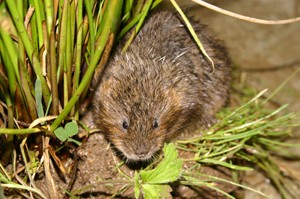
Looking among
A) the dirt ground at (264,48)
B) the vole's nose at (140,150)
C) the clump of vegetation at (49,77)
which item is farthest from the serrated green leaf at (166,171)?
the dirt ground at (264,48)

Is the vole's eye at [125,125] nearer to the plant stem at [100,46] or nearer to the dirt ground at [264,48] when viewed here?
the plant stem at [100,46]

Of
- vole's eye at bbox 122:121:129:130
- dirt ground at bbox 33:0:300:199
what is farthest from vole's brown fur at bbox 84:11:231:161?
dirt ground at bbox 33:0:300:199

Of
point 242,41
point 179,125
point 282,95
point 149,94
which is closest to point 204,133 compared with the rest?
point 179,125

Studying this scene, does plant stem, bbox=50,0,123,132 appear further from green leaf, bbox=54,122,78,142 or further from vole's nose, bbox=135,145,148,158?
vole's nose, bbox=135,145,148,158

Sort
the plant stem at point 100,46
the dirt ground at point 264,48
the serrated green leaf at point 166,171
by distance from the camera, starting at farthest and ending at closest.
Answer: the dirt ground at point 264,48
the serrated green leaf at point 166,171
the plant stem at point 100,46

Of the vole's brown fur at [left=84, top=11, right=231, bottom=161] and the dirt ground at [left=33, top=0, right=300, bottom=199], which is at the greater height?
the vole's brown fur at [left=84, top=11, right=231, bottom=161]

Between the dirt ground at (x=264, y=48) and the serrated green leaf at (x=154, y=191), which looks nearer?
the serrated green leaf at (x=154, y=191)

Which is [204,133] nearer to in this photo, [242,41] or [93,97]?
[93,97]

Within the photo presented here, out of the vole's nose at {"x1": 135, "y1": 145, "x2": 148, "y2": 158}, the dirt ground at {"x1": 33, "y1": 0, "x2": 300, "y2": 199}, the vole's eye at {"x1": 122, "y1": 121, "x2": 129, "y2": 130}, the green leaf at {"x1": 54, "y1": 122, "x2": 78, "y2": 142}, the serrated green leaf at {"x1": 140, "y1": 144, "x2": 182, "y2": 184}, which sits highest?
the green leaf at {"x1": 54, "y1": 122, "x2": 78, "y2": 142}
